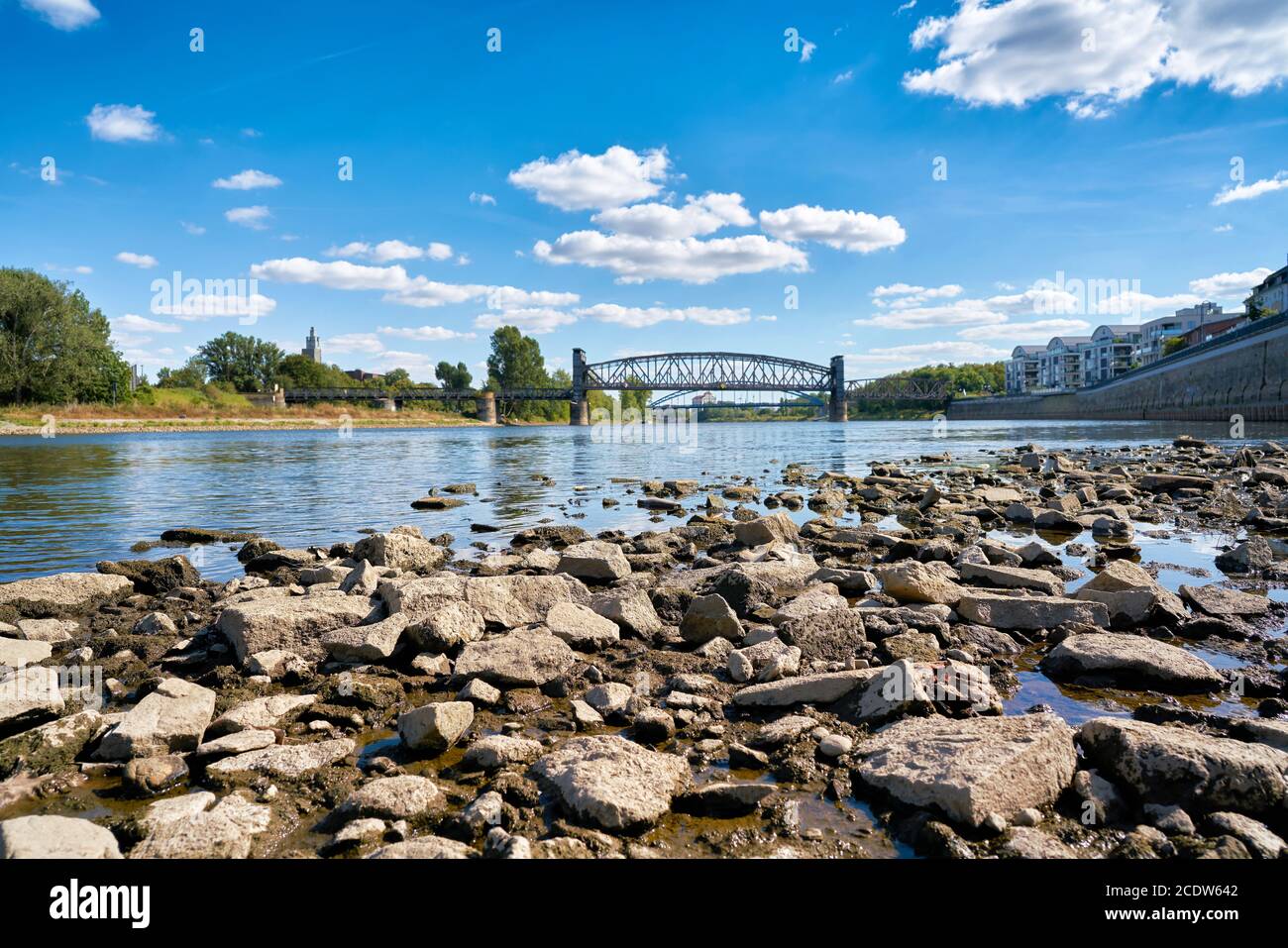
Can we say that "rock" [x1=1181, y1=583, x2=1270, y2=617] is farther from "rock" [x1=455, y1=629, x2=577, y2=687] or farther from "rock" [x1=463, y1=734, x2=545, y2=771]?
"rock" [x1=463, y1=734, x2=545, y2=771]

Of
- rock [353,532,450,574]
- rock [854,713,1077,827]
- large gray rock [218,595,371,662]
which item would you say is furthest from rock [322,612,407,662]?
rock [854,713,1077,827]

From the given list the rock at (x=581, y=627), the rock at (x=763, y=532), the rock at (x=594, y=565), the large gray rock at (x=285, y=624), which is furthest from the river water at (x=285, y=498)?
the rock at (x=581, y=627)

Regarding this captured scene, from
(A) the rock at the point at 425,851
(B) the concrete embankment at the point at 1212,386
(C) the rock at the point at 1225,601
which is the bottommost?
(A) the rock at the point at 425,851

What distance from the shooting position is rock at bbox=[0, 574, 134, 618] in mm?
7391

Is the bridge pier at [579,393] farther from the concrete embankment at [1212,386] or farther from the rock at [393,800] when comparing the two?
the rock at [393,800]

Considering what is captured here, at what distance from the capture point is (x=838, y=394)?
164250 mm

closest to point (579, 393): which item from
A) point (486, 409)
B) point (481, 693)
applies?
point (486, 409)

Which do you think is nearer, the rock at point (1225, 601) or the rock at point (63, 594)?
the rock at point (1225, 601)

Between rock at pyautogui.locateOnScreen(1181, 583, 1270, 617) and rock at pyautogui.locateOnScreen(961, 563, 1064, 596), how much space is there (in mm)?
1112

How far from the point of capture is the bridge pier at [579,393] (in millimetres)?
156375

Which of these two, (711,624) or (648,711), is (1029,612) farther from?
(648,711)

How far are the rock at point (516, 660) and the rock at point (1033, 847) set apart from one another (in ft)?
10.2

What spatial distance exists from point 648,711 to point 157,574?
297 inches
